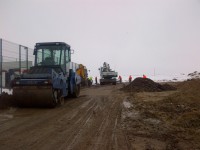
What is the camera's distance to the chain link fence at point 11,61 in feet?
44.2

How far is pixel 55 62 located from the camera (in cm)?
1410

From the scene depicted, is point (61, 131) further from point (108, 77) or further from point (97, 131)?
point (108, 77)

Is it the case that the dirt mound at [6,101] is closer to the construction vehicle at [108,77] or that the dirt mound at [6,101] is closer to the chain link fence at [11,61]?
the chain link fence at [11,61]

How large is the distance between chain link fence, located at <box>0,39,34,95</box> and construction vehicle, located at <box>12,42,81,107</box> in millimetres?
1416

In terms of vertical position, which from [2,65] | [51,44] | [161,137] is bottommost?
[161,137]

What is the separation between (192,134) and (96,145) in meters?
2.77

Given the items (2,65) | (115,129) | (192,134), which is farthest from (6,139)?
(2,65)

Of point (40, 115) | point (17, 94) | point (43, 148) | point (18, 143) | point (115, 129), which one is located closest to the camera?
point (43, 148)

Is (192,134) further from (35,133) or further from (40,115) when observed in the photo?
(40,115)

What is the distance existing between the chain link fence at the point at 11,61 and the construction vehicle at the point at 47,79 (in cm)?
142

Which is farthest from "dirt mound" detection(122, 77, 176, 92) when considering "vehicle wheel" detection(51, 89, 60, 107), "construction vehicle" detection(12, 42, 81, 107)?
"vehicle wheel" detection(51, 89, 60, 107)

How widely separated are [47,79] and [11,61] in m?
4.07

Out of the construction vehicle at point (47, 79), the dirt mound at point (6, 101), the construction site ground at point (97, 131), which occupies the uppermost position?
the construction vehicle at point (47, 79)

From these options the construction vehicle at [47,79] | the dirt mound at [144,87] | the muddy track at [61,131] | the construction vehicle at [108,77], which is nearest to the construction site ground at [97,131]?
the muddy track at [61,131]
